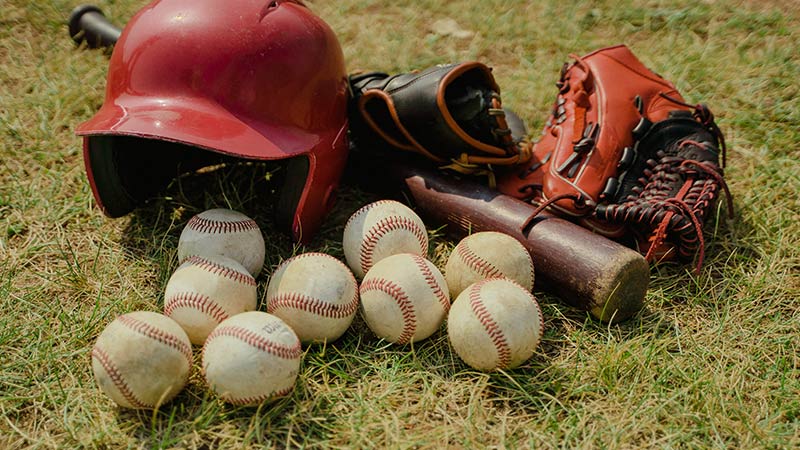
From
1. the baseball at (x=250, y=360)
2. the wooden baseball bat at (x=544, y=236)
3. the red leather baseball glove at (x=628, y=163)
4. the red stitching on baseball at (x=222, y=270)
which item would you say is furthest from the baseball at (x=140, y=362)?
the red leather baseball glove at (x=628, y=163)

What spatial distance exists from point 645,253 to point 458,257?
0.99 m

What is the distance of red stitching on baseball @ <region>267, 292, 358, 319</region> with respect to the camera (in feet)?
9.05

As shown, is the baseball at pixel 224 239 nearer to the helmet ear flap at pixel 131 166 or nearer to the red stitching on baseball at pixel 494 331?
the helmet ear flap at pixel 131 166

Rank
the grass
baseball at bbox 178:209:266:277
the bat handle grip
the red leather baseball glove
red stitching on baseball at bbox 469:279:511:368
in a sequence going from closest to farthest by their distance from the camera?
the grass → red stitching on baseball at bbox 469:279:511:368 → baseball at bbox 178:209:266:277 → the red leather baseball glove → the bat handle grip

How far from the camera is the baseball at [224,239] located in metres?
3.11

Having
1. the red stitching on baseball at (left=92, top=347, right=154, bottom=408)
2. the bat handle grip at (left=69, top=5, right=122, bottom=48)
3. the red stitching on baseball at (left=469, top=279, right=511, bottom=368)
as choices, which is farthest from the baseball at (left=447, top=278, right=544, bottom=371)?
the bat handle grip at (left=69, top=5, right=122, bottom=48)

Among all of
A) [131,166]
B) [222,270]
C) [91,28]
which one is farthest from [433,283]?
[91,28]

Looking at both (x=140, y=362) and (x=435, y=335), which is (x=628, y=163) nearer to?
(x=435, y=335)

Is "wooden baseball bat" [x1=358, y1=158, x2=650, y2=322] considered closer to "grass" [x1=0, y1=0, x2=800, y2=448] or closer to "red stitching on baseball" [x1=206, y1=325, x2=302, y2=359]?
"grass" [x1=0, y1=0, x2=800, y2=448]

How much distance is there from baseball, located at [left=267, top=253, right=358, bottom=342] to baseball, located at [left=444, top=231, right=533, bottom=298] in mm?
508

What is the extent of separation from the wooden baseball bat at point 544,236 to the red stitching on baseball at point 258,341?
4.25 feet

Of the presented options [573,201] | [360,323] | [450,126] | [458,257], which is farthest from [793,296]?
[360,323]

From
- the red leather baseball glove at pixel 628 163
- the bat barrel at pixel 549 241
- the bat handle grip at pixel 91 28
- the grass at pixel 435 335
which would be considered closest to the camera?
the grass at pixel 435 335

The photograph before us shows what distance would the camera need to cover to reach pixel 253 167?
392cm
